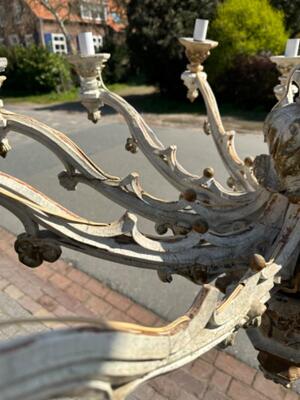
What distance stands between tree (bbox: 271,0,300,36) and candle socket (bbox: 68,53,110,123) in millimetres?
16888

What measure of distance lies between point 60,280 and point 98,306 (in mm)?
784

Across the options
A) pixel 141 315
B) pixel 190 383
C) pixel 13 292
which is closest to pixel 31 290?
pixel 13 292

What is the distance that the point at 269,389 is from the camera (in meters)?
3.48

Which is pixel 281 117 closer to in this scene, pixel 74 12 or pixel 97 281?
pixel 97 281

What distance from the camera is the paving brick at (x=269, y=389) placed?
3.40 metres

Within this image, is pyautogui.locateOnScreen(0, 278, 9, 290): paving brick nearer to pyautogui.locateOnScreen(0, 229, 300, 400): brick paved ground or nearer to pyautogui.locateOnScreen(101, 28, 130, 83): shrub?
pyautogui.locateOnScreen(0, 229, 300, 400): brick paved ground

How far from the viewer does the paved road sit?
4945 millimetres

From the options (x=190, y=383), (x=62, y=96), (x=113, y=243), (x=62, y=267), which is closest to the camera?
(x=113, y=243)

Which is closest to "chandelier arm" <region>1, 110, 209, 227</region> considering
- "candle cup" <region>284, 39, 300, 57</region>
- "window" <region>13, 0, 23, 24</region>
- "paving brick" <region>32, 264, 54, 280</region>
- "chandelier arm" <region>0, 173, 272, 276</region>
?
"chandelier arm" <region>0, 173, 272, 276</region>

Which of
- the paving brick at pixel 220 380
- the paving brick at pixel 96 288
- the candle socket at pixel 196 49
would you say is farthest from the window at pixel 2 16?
the paving brick at pixel 220 380

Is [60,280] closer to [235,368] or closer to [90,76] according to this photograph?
[235,368]

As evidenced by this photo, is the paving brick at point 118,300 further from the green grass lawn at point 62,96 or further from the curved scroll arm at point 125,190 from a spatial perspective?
the green grass lawn at point 62,96

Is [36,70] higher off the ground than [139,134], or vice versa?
[139,134]

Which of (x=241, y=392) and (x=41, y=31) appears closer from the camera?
(x=241, y=392)
